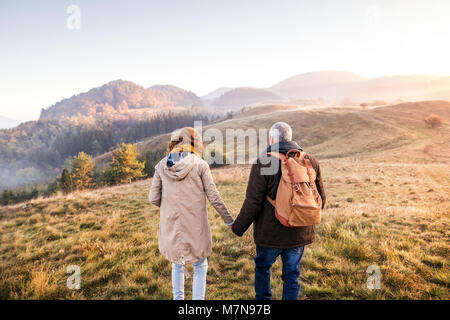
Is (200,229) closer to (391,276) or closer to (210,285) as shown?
(210,285)

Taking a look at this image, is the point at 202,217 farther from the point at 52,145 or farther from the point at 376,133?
the point at 52,145

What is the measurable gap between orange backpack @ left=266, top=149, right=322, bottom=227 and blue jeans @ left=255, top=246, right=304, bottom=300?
544 mm

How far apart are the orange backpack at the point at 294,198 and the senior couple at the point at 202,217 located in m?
0.13

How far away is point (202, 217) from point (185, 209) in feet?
1.04

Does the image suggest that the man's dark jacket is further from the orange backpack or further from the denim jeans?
the denim jeans

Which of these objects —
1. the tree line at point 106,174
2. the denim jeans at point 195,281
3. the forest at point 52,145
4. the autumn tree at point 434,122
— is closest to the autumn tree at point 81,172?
the tree line at point 106,174

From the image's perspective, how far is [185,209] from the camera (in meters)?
3.15

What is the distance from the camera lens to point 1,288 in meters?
3.91

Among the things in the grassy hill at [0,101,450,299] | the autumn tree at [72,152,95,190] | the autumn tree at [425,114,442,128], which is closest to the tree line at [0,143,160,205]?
the autumn tree at [72,152,95,190]

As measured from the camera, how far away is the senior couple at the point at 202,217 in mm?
3057

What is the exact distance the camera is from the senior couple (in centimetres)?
306

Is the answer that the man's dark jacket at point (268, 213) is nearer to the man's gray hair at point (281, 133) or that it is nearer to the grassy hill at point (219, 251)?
the man's gray hair at point (281, 133)

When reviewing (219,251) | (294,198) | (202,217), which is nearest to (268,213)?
(294,198)

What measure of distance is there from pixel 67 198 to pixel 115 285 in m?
8.87
